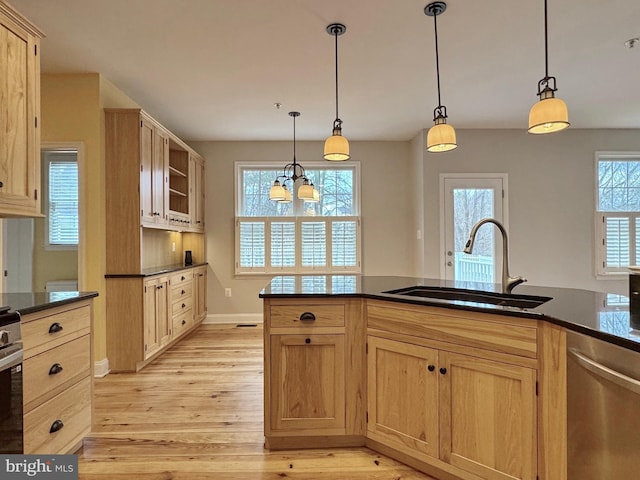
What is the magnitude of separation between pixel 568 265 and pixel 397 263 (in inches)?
89.8

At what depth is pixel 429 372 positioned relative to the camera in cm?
177

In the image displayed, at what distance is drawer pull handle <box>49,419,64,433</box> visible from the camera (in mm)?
1768

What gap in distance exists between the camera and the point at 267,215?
5.40m

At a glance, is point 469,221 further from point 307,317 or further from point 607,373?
point 607,373

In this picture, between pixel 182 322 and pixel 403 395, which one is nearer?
pixel 403 395

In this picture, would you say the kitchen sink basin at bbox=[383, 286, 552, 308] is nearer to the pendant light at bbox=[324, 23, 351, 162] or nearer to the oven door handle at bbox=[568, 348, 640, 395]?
the oven door handle at bbox=[568, 348, 640, 395]

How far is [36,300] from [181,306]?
2.47 meters

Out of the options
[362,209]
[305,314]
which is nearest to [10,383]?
[305,314]

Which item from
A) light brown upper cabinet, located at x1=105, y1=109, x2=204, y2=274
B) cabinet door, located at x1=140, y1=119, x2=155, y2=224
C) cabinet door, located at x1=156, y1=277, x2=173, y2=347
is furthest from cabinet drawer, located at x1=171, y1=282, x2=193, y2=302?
cabinet door, located at x1=140, y1=119, x2=155, y2=224

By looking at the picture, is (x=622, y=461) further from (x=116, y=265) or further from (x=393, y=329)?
(x=116, y=265)

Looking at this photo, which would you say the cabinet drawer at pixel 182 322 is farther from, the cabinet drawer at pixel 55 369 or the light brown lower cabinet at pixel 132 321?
the cabinet drawer at pixel 55 369

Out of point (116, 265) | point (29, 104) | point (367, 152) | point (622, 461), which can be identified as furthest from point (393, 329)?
point (367, 152)

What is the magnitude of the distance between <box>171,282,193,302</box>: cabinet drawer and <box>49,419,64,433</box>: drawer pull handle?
2168 mm

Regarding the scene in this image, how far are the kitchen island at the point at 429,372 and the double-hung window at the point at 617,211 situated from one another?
12.4 feet
